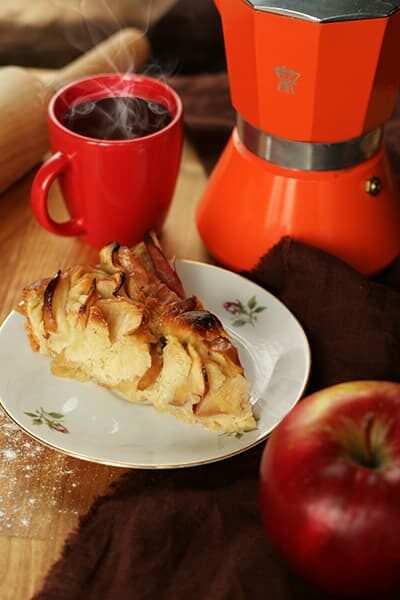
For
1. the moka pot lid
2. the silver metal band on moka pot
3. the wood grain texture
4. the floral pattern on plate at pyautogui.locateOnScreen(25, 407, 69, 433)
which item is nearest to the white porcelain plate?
the floral pattern on plate at pyautogui.locateOnScreen(25, 407, 69, 433)

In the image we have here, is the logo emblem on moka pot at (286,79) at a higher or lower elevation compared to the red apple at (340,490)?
higher

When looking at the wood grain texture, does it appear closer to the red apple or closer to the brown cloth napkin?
the brown cloth napkin

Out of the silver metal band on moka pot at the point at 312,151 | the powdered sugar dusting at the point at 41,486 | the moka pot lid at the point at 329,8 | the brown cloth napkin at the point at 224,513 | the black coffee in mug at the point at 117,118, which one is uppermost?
the moka pot lid at the point at 329,8

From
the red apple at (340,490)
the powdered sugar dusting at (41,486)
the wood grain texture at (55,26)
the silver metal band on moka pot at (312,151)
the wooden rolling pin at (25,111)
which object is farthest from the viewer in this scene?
the wood grain texture at (55,26)

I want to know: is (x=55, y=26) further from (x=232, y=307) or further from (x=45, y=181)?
(x=232, y=307)

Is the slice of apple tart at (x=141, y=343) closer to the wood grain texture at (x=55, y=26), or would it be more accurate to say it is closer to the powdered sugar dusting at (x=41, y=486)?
the powdered sugar dusting at (x=41, y=486)

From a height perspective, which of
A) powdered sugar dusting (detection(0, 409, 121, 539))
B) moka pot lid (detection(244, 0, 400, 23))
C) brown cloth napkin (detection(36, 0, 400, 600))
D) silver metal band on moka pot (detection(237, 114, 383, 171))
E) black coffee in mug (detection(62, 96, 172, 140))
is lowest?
powdered sugar dusting (detection(0, 409, 121, 539))

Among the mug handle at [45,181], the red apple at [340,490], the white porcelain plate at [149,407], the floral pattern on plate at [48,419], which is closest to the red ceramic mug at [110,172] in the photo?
the mug handle at [45,181]
